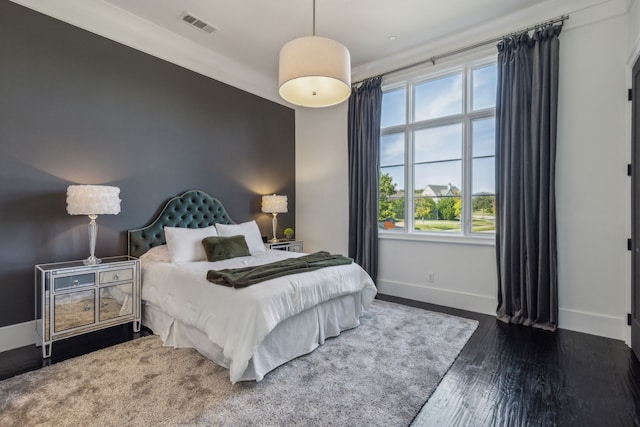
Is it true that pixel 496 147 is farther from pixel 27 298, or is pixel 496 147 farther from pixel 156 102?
pixel 27 298

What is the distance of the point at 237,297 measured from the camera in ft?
7.27

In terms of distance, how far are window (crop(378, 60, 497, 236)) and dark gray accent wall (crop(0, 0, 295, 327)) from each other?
2.29 metres

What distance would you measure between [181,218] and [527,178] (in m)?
3.87

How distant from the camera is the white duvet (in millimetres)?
2096

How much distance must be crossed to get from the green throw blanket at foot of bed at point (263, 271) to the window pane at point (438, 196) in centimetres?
158

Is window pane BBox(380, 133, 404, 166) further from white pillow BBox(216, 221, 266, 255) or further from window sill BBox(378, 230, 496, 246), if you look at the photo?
white pillow BBox(216, 221, 266, 255)

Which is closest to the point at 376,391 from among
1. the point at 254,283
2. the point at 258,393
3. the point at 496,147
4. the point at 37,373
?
the point at 258,393

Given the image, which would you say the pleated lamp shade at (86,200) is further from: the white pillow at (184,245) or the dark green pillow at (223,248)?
the dark green pillow at (223,248)

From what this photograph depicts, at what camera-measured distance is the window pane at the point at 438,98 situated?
156 inches

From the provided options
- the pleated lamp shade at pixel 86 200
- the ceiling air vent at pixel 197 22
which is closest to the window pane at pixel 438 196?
the ceiling air vent at pixel 197 22

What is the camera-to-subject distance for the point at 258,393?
6.68 ft

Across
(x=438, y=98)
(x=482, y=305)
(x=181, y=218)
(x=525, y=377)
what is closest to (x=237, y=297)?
(x=181, y=218)

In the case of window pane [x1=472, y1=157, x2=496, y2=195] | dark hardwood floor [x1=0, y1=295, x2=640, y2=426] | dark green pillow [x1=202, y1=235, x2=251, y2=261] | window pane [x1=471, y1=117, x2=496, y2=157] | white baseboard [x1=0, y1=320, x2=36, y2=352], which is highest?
window pane [x1=471, y1=117, x2=496, y2=157]

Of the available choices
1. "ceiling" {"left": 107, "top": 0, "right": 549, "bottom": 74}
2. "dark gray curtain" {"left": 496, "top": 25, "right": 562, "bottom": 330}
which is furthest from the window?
"ceiling" {"left": 107, "top": 0, "right": 549, "bottom": 74}
